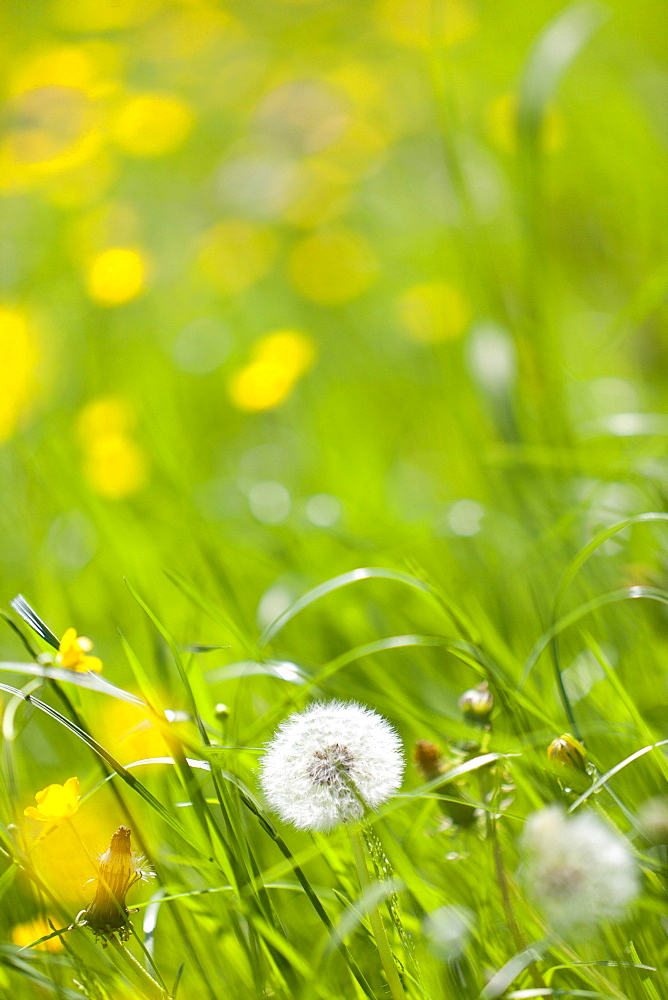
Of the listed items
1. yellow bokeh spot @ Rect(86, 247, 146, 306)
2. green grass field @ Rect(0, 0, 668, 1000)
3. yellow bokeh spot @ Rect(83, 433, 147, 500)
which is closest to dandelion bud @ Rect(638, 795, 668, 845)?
green grass field @ Rect(0, 0, 668, 1000)

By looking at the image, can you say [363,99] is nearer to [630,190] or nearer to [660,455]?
[630,190]

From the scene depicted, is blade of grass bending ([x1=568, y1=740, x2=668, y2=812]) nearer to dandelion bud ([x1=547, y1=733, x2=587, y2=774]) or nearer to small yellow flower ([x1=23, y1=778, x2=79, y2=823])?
dandelion bud ([x1=547, y1=733, x2=587, y2=774])

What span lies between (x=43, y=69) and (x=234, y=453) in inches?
71.0

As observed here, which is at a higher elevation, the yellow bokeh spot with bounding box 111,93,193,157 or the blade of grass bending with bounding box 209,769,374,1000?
the yellow bokeh spot with bounding box 111,93,193,157

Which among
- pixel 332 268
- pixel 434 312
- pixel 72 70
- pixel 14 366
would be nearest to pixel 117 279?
pixel 14 366

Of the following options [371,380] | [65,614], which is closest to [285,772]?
[65,614]

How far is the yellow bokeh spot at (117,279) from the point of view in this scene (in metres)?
2.03

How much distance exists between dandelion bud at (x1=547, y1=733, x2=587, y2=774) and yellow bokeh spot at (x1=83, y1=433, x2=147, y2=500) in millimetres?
1226

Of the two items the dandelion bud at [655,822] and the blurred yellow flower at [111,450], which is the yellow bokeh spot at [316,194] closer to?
the blurred yellow flower at [111,450]

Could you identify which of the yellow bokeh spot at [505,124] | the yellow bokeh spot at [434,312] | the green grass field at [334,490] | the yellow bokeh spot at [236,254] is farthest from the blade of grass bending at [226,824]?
the yellow bokeh spot at [505,124]

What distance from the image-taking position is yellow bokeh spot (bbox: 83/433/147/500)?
1725mm

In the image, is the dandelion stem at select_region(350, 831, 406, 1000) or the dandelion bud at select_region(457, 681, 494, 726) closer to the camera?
the dandelion stem at select_region(350, 831, 406, 1000)

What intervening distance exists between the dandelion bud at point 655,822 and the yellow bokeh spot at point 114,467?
1.27m

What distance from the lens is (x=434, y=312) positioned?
78.8 inches
